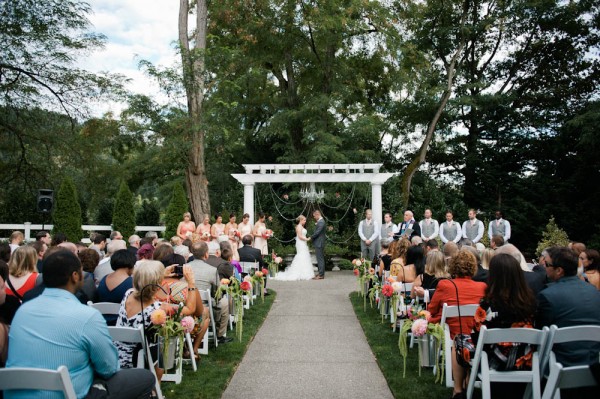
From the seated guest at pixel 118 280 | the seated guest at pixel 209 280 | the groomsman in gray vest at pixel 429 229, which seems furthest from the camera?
the groomsman in gray vest at pixel 429 229

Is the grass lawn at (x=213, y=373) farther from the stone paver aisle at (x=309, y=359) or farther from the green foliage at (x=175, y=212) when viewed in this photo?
the green foliage at (x=175, y=212)

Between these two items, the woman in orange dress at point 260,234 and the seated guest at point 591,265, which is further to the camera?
the woman in orange dress at point 260,234

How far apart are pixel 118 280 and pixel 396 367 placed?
316 centimetres

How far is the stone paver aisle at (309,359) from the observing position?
5.12m

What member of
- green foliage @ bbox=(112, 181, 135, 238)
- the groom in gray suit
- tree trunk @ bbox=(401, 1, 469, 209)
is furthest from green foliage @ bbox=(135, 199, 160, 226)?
the groom in gray suit

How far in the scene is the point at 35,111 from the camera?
57.2 ft

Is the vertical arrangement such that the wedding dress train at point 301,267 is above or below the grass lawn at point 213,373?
above

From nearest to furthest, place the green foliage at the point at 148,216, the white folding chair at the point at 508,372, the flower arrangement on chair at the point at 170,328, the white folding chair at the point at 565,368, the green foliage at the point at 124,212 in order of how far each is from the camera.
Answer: the white folding chair at the point at 565,368
the white folding chair at the point at 508,372
the flower arrangement on chair at the point at 170,328
the green foliage at the point at 124,212
the green foliage at the point at 148,216


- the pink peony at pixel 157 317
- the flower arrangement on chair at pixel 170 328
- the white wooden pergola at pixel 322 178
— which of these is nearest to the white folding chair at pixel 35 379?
the pink peony at pixel 157 317

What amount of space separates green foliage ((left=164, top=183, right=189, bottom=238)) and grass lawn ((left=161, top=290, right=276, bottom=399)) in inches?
429

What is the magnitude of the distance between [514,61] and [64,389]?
2589 centimetres

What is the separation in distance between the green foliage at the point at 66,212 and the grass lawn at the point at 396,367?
1255cm

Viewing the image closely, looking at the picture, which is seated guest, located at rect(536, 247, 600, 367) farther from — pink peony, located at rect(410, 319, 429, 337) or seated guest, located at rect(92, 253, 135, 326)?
seated guest, located at rect(92, 253, 135, 326)

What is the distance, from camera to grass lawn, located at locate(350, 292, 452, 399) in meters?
5.04
